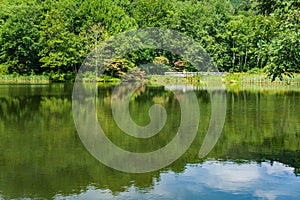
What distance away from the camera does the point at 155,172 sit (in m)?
10.2

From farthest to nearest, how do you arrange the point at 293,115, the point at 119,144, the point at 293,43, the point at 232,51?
the point at 232,51 < the point at 293,115 < the point at 119,144 < the point at 293,43

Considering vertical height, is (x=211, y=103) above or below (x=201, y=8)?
below

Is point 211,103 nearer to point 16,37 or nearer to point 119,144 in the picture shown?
point 119,144

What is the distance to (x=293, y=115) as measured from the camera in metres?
19.5

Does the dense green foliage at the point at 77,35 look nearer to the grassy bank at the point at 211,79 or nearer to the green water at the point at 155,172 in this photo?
the grassy bank at the point at 211,79

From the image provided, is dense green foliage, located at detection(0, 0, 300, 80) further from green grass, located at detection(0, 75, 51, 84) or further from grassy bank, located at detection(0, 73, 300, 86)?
grassy bank, located at detection(0, 73, 300, 86)

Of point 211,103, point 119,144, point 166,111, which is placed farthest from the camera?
point 211,103

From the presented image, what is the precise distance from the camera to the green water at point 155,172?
861cm

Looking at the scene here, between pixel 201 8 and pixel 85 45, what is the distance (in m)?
18.8

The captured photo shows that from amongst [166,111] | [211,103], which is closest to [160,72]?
[211,103]

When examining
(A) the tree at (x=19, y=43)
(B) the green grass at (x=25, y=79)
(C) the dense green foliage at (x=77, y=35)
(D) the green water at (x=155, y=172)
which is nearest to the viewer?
(D) the green water at (x=155, y=172)

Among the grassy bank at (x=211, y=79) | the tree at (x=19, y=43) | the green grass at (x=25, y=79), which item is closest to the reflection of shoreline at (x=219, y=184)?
the grassy bank at (x=211, y=79)

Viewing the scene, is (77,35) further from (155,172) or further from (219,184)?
(219,184)

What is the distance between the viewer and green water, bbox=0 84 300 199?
8609 millimetres
